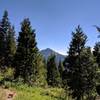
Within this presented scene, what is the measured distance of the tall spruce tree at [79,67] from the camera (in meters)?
42.1

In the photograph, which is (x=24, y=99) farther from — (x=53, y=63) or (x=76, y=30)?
(x=53, y=63)

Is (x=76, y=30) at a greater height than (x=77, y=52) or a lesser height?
greater

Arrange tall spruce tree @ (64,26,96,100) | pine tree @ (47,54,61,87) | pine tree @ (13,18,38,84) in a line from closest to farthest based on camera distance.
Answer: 1. tall spruce tree @ (64,26,96,100)
2. pine tree @ (13,18,38,84)
3. pine tree @ (47,54,61,87)

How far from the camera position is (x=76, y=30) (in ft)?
155

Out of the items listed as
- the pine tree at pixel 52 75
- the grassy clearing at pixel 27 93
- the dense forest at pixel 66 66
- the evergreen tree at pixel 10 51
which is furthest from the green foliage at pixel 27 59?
the pine tree at pixel 52 75

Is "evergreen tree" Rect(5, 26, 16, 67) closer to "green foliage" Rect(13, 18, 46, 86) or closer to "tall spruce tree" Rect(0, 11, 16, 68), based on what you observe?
"tall spruce tree" Rect(0, 11, 16, 68)

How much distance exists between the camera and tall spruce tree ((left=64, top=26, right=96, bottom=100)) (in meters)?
42.1

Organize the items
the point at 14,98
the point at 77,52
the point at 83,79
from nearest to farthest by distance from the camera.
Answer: the point at 14,98, the point at 83,79, the point at 77,52

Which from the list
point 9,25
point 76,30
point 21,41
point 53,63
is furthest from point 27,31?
point 53,63

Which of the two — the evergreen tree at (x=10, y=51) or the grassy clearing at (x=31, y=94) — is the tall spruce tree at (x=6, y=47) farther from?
the grassy clearing at (x=31, y=94)

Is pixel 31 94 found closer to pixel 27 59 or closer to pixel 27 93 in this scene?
pixel 27 93

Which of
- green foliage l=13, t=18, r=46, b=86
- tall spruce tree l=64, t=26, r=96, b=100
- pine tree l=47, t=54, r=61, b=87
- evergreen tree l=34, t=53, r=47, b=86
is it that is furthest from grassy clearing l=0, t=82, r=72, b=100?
pine tree l=47, t=54, r=61, b=87

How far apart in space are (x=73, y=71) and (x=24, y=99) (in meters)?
14.5

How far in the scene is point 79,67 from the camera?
141ft
